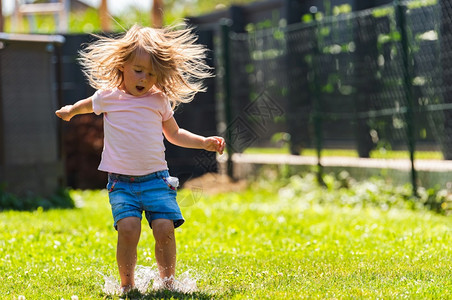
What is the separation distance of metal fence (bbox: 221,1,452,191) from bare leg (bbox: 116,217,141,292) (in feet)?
16.2

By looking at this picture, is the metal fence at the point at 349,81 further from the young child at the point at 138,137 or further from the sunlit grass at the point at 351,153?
the young child at the point at 138,137

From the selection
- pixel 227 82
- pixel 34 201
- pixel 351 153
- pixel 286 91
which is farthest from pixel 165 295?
pixel 227 82

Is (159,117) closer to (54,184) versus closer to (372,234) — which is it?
(372,234)

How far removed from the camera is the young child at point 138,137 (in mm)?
4457

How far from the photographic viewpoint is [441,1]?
861 cm

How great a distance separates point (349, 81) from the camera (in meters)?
10.1

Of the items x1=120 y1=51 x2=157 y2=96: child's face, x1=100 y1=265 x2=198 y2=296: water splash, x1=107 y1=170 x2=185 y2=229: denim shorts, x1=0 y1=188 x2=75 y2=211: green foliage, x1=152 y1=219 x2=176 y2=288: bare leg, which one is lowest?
x1=0 y1=188 x2=75 y2=211: green foliage

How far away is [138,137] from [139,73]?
1.18 ft

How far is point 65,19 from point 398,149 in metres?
7.21

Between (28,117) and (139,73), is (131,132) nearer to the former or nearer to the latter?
(139,73)

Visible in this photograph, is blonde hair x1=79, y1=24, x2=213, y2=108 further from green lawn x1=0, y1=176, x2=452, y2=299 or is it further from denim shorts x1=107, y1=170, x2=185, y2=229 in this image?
green lawn x1=0, y1=176, x2=452, y2=299

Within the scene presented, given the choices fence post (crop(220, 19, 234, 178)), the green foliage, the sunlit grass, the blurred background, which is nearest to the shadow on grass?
the blurred background

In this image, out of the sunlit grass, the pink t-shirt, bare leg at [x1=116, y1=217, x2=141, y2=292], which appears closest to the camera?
bare leg at [x1=116, y1=217, x2=141, y2=292]

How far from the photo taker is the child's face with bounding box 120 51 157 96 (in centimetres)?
456
